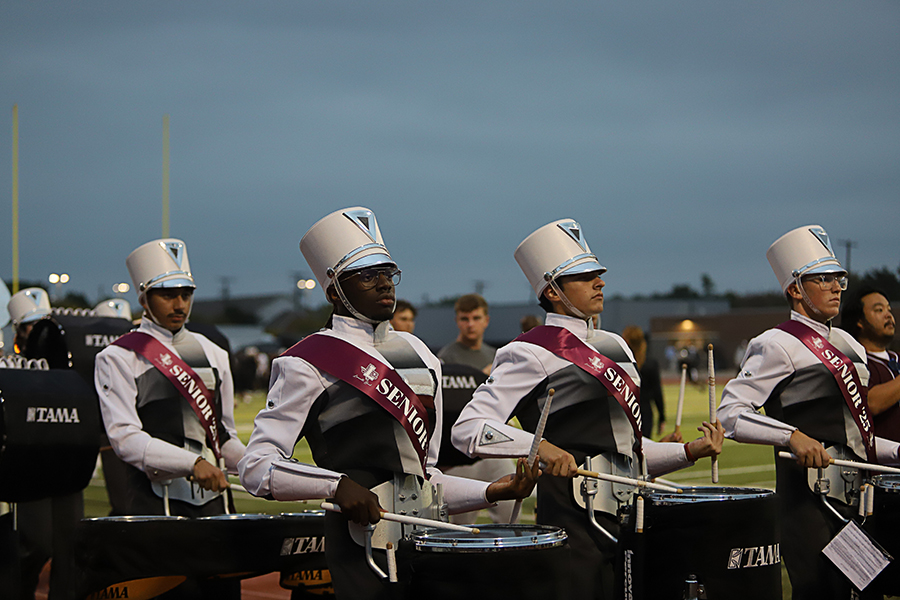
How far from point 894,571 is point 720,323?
6875 centimetres

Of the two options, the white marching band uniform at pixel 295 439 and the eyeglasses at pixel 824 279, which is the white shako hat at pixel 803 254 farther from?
the white marching band uniform at pixel 295 439

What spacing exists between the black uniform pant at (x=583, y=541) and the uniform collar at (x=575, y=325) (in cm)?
68

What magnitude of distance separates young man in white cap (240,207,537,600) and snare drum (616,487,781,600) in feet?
2.46

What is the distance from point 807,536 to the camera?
224 inches

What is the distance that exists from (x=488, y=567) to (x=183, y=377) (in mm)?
2945

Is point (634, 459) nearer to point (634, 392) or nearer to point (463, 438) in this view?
point (634, 392)

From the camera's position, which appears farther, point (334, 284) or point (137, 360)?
point (137, 360)

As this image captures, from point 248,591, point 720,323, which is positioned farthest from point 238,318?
point 248,591

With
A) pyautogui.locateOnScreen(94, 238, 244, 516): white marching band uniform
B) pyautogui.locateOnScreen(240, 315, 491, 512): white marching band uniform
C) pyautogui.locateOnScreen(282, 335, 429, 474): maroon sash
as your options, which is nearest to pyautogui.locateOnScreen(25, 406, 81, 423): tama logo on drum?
pyautogui.locateOnScreen(94, 238, 244, 516): white marching band uniform

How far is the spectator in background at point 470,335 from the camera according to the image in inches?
368

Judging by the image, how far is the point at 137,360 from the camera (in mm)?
5895

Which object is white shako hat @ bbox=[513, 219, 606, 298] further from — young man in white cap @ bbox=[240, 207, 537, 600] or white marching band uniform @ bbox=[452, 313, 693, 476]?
young man in white cap @ bbox=[240, 207, 537, 600]

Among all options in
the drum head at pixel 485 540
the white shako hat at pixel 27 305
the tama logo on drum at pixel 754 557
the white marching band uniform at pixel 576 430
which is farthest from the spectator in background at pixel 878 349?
the white shako hat at pixel 27 305

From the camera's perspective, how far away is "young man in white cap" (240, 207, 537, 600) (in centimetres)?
390
